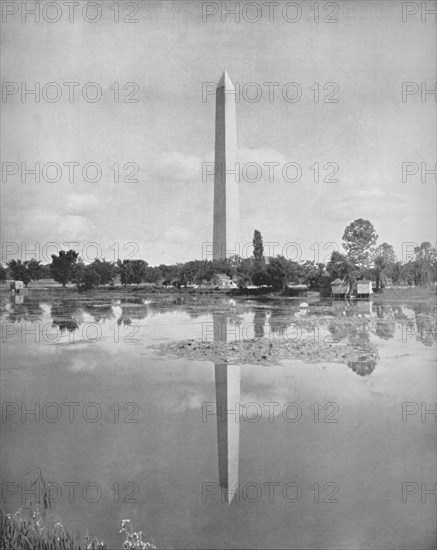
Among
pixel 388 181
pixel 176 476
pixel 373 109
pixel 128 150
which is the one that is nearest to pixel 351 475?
pixel 176 476

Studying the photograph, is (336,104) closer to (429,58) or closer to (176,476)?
(429,58)

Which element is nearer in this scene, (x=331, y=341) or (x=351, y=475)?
(x=351, y=475)

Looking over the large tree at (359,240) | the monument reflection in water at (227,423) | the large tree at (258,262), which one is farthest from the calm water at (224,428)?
the large tree at (359,240)

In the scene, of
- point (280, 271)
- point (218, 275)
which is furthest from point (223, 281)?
point (280, 271)

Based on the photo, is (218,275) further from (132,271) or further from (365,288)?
(365,288)

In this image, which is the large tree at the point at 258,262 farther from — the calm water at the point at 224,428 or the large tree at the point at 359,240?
the large tree at the point at 359,240

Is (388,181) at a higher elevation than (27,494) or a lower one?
higher

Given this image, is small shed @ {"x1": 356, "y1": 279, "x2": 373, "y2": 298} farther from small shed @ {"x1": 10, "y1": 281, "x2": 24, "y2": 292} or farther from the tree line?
small shed @ {"x1": 10, "y1": 281, "x2": 24, "y2": 292}
